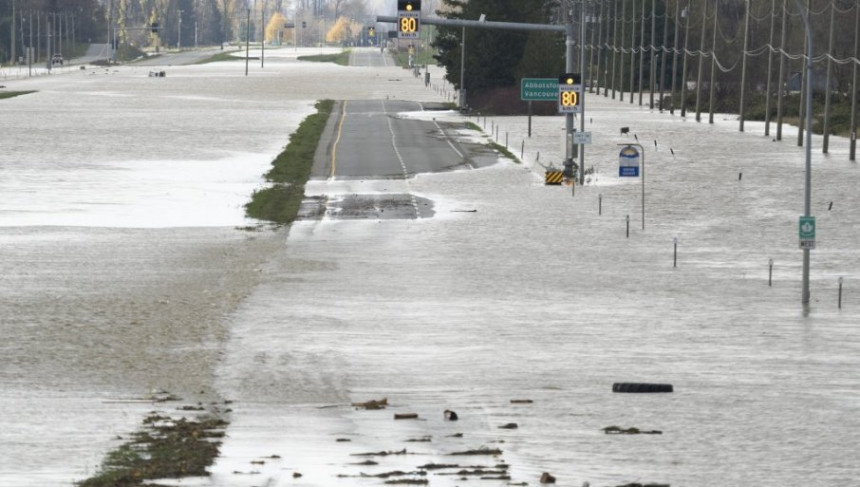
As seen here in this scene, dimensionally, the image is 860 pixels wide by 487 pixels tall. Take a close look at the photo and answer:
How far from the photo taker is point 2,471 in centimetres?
1889

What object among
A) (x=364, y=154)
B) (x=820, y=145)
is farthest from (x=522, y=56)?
(x=364, y=154)

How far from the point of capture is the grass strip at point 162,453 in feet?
61.9

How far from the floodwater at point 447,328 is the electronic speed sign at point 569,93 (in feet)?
10.7

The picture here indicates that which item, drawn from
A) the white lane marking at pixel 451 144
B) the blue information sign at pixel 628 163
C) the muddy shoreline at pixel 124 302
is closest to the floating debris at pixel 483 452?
the muddy shoreline at pixel 124 302

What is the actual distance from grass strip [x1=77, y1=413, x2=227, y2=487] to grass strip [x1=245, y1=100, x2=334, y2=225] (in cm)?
3060

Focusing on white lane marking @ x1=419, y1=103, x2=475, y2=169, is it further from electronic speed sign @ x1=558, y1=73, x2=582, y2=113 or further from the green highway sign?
electronic speed sign @ x1=558, y1=73, x2=582, y2=113

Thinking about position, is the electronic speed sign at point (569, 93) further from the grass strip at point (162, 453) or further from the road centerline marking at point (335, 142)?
the grass strip at point (162, 453)

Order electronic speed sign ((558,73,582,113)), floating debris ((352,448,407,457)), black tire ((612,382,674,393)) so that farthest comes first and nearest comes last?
electronic speed sign ((558,73,582,113)), black tire ((612,382,674,393)), floating debris ((352,448,407,457))

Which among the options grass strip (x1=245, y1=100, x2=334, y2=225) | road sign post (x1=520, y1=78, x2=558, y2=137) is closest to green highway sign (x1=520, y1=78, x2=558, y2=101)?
road sign post (x1=520, y1=78, x2=558, y2=137)

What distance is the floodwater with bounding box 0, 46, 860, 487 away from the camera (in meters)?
20.9

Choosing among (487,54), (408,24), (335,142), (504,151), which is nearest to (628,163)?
(408,24)

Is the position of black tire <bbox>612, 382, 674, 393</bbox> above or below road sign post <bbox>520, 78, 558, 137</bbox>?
below

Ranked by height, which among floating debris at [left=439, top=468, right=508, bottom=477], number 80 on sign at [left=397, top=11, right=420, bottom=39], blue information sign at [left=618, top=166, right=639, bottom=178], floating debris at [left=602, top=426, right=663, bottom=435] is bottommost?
floating debris at [left=602, top=426, right=663, bottom=435]

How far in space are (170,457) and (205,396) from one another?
459 cm
